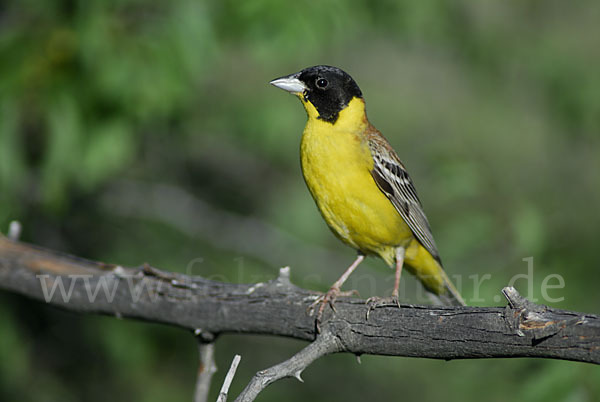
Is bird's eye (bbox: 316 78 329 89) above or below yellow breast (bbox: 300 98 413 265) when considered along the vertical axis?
above

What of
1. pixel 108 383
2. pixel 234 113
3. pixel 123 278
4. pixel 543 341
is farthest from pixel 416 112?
pixel 543 341

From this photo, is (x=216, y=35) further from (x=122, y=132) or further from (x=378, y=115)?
(x=378, y=115)

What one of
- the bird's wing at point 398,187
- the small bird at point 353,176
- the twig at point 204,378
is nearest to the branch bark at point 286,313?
the twig at point 204,378

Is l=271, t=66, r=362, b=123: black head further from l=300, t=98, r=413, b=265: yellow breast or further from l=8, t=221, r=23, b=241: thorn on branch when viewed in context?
l=8, t=221, r=23, b=241: thorn on branch

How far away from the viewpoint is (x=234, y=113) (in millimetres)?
7031

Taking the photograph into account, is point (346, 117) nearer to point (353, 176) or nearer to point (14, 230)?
point (353, 176)

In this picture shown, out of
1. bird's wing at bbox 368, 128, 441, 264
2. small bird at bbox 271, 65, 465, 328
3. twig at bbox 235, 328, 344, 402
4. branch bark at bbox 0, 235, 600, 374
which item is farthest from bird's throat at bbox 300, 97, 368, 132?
twig at bbox 235, 328, 344, 402

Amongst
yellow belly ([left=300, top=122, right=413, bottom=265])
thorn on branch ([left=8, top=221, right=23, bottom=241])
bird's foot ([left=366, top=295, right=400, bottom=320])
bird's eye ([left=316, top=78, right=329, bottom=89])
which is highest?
bird's eye ([left=316, top=78, right=329, bottom=89])

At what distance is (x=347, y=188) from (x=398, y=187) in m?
0.53

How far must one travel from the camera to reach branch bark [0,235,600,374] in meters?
2.83

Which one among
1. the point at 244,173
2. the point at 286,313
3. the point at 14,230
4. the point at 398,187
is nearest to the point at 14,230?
the point at 14,230

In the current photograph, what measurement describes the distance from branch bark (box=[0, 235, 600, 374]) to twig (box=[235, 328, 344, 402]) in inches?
2.5

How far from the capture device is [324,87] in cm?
452

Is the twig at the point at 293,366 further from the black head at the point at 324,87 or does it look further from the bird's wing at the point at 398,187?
the black head at the point at 324,87
